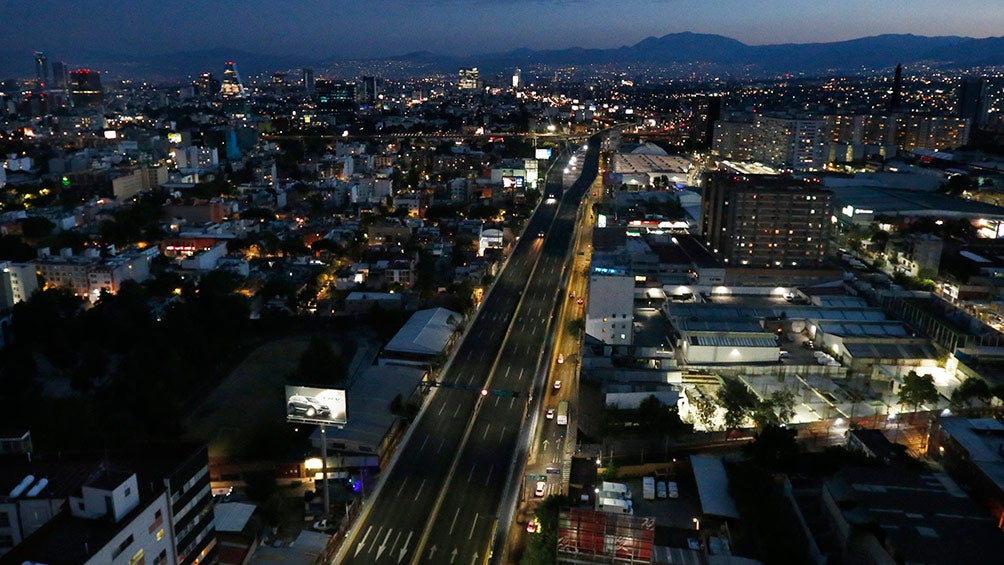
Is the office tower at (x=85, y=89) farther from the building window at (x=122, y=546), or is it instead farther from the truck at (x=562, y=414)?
the building window at (x=122, y=546)

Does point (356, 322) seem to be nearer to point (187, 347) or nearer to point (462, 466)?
point (187, 347)

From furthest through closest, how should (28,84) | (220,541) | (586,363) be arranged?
(28,84) < (586,363) < (220,541)

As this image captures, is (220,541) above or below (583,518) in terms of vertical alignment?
below

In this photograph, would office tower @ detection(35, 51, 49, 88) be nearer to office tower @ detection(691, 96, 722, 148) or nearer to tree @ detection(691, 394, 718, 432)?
office tower @ detection(691, 96, 722, 148)

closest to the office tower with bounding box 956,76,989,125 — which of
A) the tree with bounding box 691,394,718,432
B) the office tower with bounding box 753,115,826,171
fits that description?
the office tower with bounding box 753,115,826,171

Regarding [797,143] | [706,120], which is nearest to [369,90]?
[706,120]

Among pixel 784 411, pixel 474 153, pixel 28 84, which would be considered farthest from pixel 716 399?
pixel 28 84

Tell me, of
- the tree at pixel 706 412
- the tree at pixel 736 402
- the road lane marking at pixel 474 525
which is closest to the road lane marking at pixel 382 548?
the road lane marking at pixel 474 525
